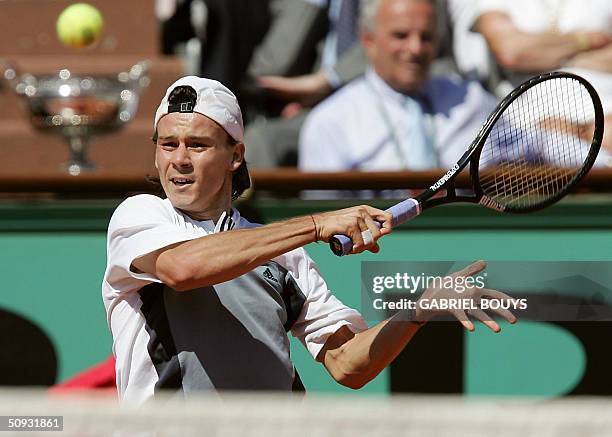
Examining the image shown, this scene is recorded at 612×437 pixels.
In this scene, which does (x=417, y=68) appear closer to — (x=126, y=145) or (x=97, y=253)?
(x=126, y=145)

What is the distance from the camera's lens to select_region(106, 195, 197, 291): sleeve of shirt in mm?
2625

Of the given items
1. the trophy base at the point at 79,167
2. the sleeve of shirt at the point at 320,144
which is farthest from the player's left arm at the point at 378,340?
the sleeve of shirt at the point at 320,144

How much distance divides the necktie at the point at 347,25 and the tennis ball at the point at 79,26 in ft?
3.68

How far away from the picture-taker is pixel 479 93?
5605 mm

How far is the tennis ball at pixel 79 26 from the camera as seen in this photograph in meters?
5.89

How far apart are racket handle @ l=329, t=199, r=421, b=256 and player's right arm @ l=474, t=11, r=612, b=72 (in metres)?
2.88

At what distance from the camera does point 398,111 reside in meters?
5.56

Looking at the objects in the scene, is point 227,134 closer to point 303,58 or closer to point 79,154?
point 79,154

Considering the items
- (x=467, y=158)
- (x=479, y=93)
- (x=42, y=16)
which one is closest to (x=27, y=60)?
(x=42, y=16)

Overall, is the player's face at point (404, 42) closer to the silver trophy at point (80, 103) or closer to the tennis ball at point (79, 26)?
the silver trophy at point (80, 103)

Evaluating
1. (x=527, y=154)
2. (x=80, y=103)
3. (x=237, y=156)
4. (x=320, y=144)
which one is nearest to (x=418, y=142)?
(x=320, y=144)

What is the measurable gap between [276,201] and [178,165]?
1399 millimetres

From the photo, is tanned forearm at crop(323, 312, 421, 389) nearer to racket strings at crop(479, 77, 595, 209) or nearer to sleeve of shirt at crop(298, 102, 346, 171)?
racket strings at crop(479, 77, 595, 209)

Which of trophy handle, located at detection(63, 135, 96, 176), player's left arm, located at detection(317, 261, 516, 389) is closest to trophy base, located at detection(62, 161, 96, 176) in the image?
trophy handle, located at detection(63, 135, 96, 176)
